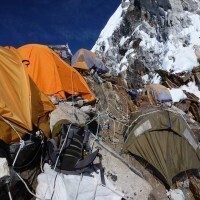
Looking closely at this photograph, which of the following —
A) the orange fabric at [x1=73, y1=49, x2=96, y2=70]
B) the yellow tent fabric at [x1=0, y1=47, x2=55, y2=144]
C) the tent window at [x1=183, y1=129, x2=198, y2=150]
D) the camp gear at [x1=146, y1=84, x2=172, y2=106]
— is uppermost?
the orange fabric at [x1=73, y1=49, x2=96, y2=70]

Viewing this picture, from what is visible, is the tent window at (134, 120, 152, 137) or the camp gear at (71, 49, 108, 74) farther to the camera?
the camp gear at (71, 49, 108, 74)

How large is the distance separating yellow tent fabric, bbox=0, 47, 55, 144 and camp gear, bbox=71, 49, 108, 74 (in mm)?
8184

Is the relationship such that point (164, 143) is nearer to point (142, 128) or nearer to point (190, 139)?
point (142, 128)

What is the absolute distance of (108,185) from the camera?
5.90 m

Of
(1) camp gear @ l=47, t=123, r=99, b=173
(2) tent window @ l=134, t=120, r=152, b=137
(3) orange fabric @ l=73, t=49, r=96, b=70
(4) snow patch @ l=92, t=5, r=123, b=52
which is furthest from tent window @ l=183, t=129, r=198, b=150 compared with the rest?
(4) snow patch @ l=92, t=5, r=123, b=52

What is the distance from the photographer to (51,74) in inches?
380

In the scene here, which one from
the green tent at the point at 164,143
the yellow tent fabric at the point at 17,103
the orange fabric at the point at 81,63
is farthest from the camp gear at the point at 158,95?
the yellow tent fabric at the point at 17,103

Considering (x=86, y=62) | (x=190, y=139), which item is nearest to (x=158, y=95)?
(x=86, y=62)

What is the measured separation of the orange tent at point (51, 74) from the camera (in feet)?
31.2

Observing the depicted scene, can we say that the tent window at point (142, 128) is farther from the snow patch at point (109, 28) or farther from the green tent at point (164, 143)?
the snow patch at point (109, 28)

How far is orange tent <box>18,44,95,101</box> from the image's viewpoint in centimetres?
952

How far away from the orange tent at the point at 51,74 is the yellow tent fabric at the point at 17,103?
203cm

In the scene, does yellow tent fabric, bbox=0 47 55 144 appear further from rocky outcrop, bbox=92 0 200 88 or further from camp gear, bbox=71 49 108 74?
rocky outcrop, bbox=92 0 200 88

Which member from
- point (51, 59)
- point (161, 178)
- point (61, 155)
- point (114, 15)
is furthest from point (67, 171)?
point (114, 15)
